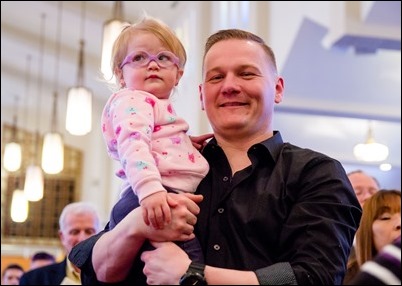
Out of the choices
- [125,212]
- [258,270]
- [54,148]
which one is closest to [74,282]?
[125,212]

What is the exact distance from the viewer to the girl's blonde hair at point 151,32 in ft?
6.42

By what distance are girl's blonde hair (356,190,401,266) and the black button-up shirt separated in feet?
4.82

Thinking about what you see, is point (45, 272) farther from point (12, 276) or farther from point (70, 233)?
point (12, 276)

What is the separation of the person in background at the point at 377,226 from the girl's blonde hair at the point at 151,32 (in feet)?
4.91

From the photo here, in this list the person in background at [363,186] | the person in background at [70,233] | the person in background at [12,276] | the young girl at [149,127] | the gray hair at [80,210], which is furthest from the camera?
the person in background at [12,276]

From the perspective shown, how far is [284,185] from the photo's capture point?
1.75 metres

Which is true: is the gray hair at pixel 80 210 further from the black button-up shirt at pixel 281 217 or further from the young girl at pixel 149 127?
the black button-up shirt at pixel 281 217

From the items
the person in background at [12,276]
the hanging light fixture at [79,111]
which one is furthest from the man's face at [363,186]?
the person in background at [12,276]

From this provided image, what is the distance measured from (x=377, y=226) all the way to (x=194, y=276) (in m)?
1.86

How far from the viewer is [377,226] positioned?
321 centimetres

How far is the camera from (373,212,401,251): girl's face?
3.16 m

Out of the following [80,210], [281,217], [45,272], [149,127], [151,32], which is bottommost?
[45,272]

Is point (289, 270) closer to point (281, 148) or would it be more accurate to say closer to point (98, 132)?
point (281, 148)

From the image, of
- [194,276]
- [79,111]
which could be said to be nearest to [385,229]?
[194,276]
